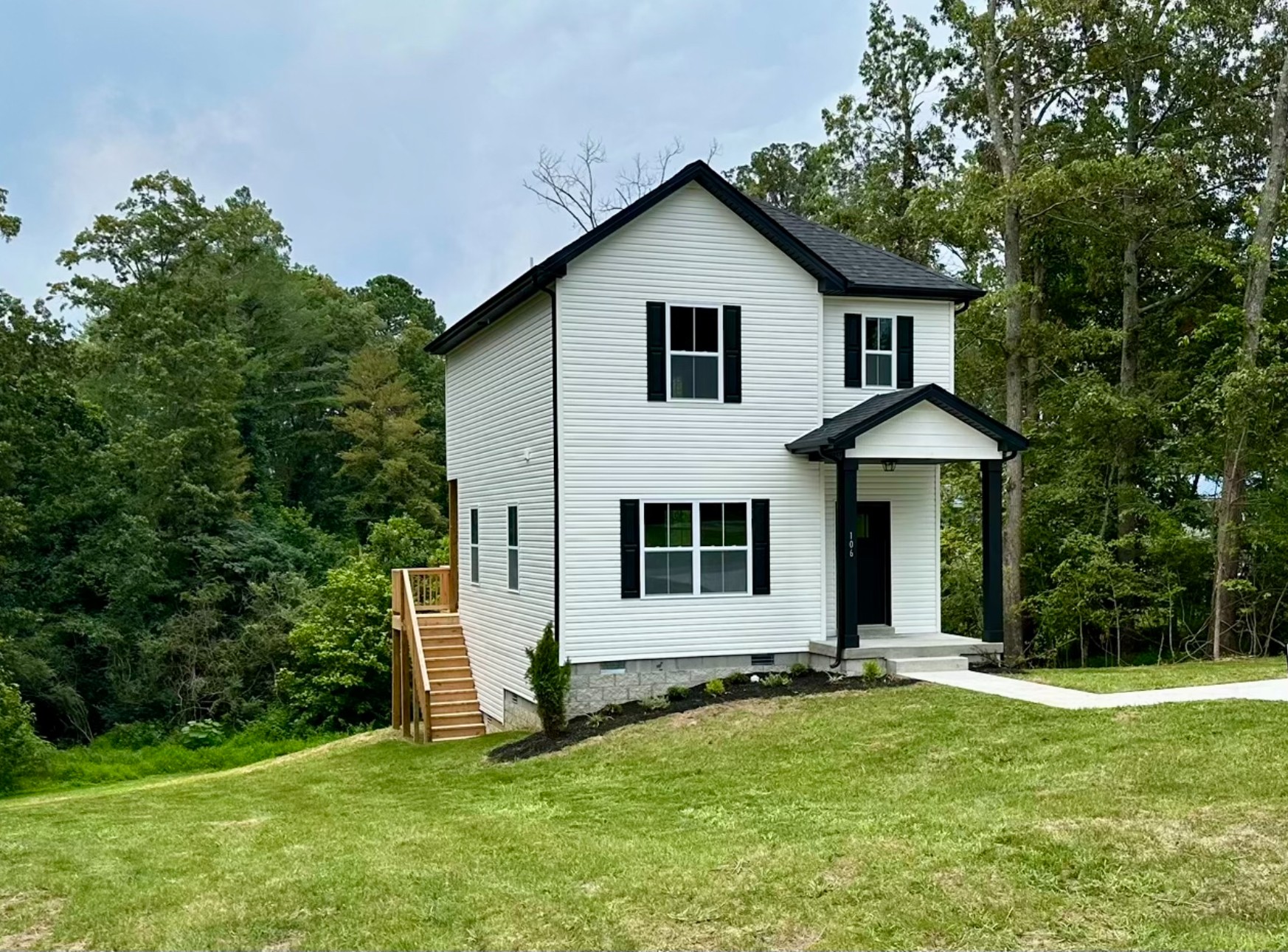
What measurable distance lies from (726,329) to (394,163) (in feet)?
66.6

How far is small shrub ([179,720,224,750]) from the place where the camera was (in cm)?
2612

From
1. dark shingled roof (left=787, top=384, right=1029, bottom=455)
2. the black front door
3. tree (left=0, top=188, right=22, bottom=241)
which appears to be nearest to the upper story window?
dark shingled roof (left=787, top=384, right=1029, bottom=455)

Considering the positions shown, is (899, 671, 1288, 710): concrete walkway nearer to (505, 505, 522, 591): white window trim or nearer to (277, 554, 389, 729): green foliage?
(505, 505, 522, 591): white window trim

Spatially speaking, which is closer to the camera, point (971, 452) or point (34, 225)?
point (971, 452)

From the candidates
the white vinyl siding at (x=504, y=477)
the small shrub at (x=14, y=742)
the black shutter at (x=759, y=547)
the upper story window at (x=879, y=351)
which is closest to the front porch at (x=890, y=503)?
the upper story window at (x=879, y=351)

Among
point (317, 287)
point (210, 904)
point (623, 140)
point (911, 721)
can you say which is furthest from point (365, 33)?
point (317, 287)

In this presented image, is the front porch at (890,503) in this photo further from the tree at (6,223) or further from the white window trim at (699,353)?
the tree at (6,223)

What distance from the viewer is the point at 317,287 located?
45281 mm

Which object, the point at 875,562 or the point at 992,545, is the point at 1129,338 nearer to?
the point at 992,545

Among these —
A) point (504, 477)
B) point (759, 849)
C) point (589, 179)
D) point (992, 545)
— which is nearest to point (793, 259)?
point (992, 545)

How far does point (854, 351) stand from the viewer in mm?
15922

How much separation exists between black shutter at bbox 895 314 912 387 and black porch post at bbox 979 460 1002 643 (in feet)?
5.70

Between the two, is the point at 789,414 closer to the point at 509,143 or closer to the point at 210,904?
the point at 210,904

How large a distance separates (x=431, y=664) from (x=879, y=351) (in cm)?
892
